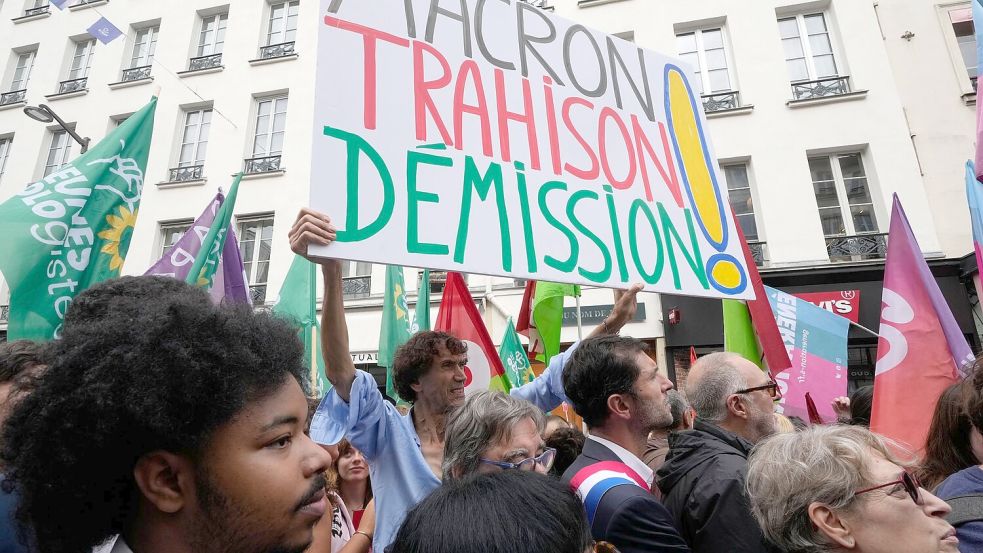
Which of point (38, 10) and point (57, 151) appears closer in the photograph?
point (57, 151)

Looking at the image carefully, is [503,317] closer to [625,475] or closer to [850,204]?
[850,204]

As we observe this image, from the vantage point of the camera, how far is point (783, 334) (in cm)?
486

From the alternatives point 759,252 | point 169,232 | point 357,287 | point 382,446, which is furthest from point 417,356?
point 169,232

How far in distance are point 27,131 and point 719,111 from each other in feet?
50.3

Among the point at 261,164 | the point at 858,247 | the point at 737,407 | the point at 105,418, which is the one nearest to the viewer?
the point at 105,418

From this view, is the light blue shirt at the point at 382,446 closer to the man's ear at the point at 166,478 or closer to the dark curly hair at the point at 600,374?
the dark curly hair at the point at 600,374

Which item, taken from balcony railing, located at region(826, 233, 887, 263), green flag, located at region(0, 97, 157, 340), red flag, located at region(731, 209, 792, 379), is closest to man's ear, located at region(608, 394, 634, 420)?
red flag, located at region(731, 209, 792, 379)

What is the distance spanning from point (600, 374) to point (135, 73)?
1484 cm

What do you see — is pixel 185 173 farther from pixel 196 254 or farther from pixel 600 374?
pixel 600 374

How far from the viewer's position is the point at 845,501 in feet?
4.90

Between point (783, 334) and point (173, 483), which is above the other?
point (783, 334)

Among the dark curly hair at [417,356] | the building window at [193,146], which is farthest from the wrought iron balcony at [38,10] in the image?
the dark curly hair at [417,356]

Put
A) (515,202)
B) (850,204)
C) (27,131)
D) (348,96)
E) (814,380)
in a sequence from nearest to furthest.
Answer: (348,96) < (515,202) < (814,380) < (850,204) < (27,131)

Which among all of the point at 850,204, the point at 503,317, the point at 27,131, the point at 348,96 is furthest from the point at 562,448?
the point at 27,131
